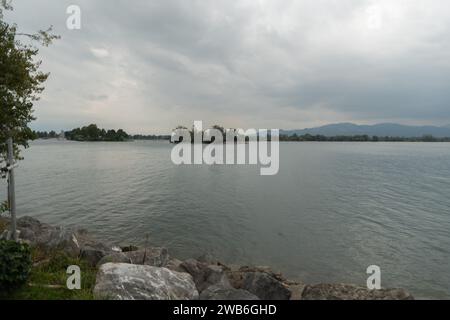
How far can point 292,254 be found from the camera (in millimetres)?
15336

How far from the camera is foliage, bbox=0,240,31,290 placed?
583cm

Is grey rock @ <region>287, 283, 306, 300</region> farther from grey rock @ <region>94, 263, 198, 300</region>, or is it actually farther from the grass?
the grass

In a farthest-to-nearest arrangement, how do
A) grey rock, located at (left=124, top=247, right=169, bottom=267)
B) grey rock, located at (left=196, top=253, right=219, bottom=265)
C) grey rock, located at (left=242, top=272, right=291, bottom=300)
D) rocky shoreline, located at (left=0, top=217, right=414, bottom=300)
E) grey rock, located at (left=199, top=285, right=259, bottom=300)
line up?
1. grey rock, located at (left=196, top=253, right=219, bottom=265)
2. grey rock, located at (left=124, top=247, right=169, bottom=267)
3. grey rock, located at (left=242, top=272, right=291, bottom=300)
4. grey rock, located at (left=199, top=285, right=259, bottom=300)
5. rocky shoreline, located at (left=0, top=217, right=414, bottom=300)

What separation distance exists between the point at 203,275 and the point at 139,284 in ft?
12.7

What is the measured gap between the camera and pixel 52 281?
695 cm

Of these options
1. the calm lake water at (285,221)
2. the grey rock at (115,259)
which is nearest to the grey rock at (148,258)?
the grey rock at (115,259)

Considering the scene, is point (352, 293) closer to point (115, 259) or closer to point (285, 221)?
point (115, 259)

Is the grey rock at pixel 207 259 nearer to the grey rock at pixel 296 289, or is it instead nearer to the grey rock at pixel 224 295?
A: the grey rock at pixel 296 289

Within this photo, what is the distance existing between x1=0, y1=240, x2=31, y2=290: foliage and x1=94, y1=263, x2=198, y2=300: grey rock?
68.0 inches

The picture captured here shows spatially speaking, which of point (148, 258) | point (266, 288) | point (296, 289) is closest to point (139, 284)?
point (148, 258)

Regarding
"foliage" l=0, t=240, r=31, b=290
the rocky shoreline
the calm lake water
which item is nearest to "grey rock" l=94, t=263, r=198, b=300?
the rocky shoreline

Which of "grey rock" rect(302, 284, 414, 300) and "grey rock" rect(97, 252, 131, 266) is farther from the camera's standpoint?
"grey rock" rect(97, 252, 131, 266)

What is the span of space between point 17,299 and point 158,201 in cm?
2101
